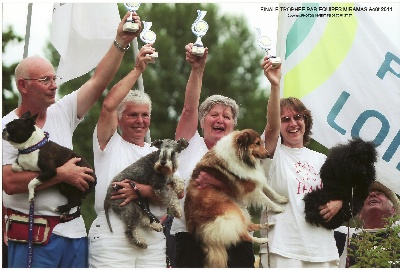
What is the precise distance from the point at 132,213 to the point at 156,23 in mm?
9230

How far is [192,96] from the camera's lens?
20.3 ft

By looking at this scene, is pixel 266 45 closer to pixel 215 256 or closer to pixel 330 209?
pixel 330 209

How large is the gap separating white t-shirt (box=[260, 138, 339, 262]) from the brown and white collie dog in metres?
0.09

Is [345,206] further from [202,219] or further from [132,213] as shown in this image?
[132,213]

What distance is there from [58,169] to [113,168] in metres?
0.52

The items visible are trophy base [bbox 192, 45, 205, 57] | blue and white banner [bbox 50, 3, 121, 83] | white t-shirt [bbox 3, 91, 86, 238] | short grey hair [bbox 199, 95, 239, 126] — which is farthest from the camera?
blue and white banner [bbox 50, 3, 121, 83]

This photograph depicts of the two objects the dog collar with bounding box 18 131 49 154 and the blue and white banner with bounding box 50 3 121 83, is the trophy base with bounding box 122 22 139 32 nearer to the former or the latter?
the dog collar with bounding box 18 131 49 154

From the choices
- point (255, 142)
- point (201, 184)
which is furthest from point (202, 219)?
point (255, 142)

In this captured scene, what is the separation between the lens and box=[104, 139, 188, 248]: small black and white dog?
18.8ft

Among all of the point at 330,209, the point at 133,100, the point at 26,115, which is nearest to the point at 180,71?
the point at 133,100

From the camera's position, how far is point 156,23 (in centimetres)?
1453

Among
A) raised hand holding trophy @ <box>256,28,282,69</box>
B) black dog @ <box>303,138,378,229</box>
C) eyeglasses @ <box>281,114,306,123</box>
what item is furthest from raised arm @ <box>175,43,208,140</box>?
black dog @ <box>303,138,378,229</box>

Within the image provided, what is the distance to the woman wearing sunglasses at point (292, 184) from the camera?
6035 millimetres

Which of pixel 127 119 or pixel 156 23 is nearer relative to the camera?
pixel 127 119
